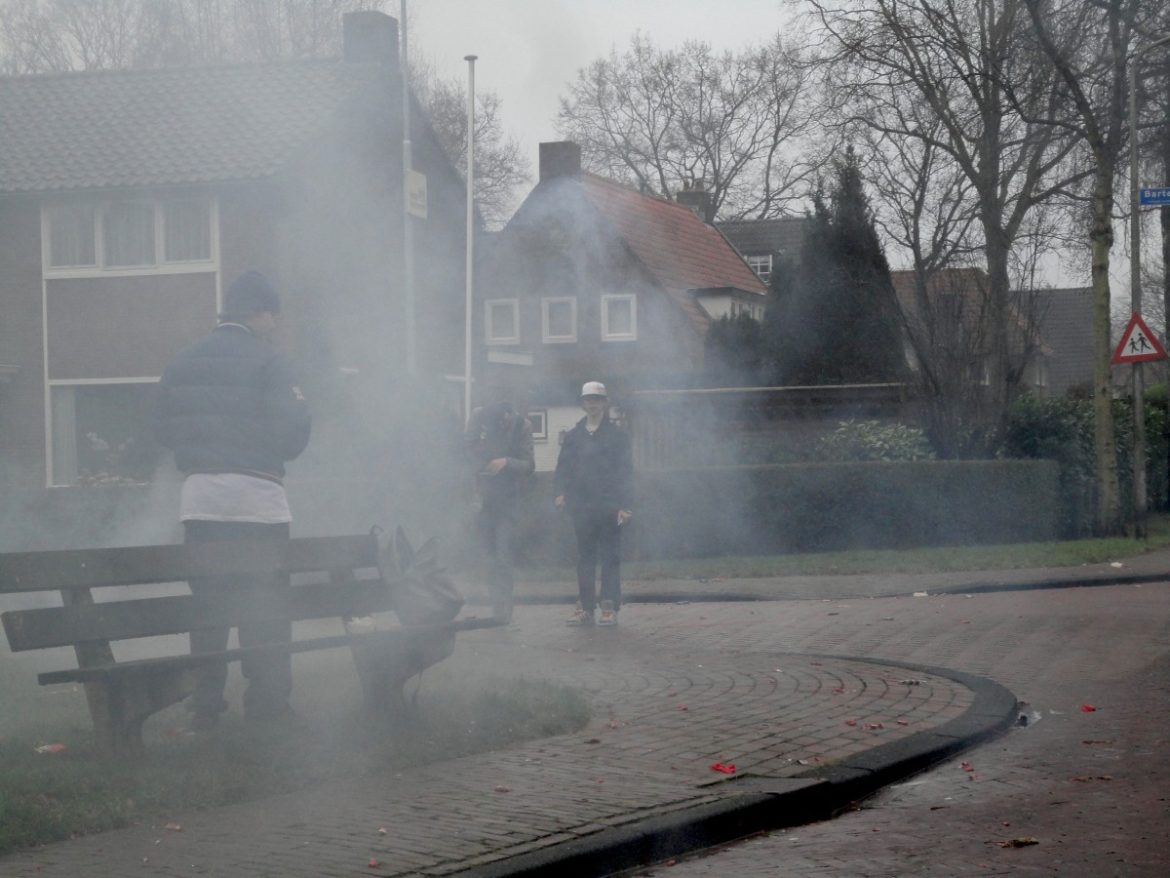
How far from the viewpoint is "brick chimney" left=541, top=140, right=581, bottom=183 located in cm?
1237

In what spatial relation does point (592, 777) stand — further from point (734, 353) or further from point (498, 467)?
point (734, 353)

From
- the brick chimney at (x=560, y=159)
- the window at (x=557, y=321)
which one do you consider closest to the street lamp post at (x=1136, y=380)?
the window at (x=557, y=321)

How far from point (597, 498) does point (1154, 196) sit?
1044 cm

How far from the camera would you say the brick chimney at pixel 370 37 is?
6604 mm

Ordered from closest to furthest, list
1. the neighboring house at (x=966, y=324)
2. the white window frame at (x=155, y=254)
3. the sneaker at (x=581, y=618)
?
the sneaker at (x=581, y=618)
the neighboring house at (x=966, y=324)
the white window frame at (x=155, y=254)

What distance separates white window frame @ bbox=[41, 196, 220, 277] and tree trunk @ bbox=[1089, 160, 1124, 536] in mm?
11520

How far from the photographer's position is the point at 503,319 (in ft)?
58.5

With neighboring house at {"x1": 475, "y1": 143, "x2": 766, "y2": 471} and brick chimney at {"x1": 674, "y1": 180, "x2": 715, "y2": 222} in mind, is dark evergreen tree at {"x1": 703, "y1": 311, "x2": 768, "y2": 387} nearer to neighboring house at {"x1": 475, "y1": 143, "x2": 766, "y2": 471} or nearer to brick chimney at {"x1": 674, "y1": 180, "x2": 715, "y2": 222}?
neighboring house at {"x1": 475, "y1": 143, "x2": 766, "y2": 471}

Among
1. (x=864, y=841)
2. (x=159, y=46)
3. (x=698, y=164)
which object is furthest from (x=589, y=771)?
(x=698, y=164)

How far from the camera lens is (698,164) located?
52.1ft

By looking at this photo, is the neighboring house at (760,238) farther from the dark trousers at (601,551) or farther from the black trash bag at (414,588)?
the black trash bag at (414,588)

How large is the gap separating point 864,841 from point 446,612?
7.81 ft

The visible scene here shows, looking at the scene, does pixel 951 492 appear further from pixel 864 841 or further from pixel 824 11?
pixel 864 841

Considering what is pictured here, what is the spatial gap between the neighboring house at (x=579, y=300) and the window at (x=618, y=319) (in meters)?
0.02
